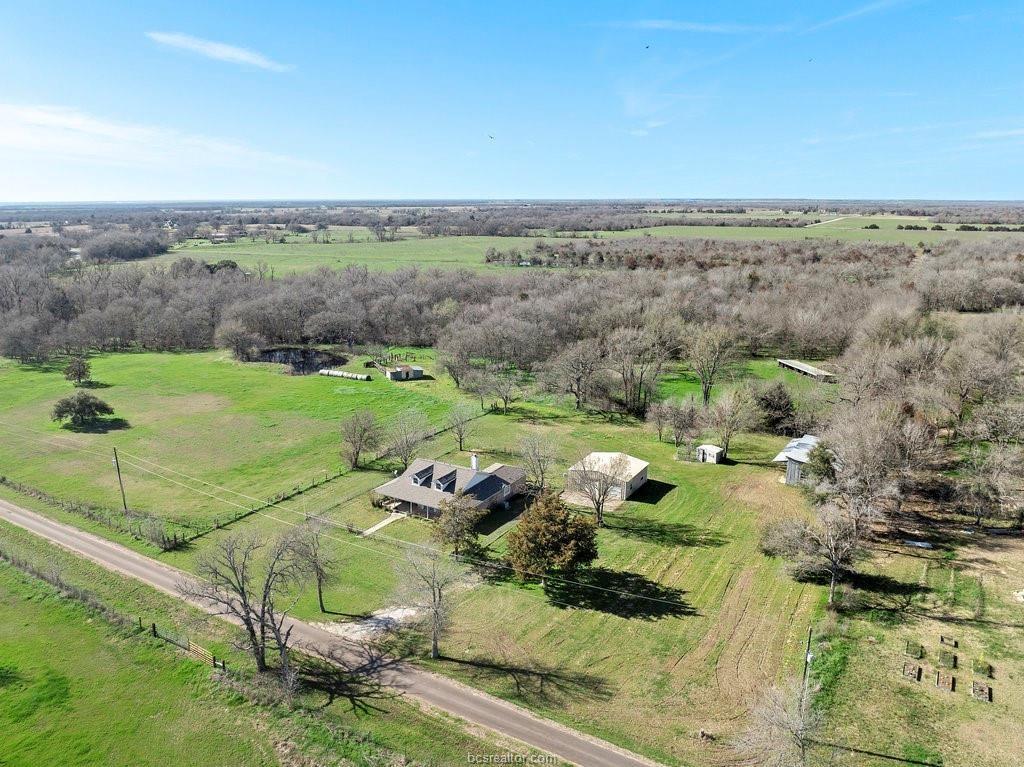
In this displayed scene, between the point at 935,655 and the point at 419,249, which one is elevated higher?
the point at 419,249

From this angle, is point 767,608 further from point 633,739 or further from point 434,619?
point 434,619

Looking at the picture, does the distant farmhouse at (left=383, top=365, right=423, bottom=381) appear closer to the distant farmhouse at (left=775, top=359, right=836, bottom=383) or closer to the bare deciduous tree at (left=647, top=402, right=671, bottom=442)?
the bare deciduous tree at (left=647, top=402, right=671, bottom=442)

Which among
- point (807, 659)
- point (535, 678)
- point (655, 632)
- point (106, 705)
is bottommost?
point (106, 705)

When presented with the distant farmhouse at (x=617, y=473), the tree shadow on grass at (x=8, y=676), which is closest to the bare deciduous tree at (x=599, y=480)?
the distant farmhouse at (x=617, y=473)

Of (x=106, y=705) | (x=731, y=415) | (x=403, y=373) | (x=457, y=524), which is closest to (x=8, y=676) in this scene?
(x=106, y=705)

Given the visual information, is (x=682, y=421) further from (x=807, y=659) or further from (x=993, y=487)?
(x=807, y=659)
